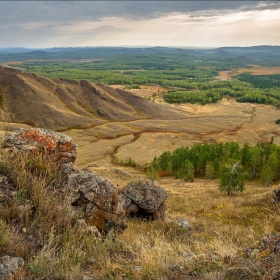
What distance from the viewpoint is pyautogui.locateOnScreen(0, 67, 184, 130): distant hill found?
4857 inches

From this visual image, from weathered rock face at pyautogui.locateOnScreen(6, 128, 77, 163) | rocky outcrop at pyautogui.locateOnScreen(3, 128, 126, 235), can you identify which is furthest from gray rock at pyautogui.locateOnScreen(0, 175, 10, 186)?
weathered rock face at pyautogui.locateOnScreen(6, 128, 77, 163)

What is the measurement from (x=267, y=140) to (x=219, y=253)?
126 metres

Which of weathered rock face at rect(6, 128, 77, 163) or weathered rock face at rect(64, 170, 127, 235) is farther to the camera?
weathered rock face at rect(6, 128, 77, 163)

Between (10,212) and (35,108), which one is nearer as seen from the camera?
(10,212)

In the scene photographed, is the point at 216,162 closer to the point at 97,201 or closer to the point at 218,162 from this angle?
the point at 218,162

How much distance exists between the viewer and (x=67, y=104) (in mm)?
143375

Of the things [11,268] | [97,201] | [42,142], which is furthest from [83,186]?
[11,268]

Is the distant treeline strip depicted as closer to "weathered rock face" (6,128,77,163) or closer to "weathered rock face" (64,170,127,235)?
"weathered rock face" (6,128,77,163)

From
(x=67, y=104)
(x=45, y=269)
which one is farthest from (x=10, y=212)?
(x=67, y=104)

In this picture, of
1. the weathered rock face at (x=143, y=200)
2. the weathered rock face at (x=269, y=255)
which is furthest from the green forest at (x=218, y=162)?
the weathered rock face at (x=269, y=255)

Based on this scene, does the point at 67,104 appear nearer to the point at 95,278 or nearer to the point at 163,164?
the point at 163,164

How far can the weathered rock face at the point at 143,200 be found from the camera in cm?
1700

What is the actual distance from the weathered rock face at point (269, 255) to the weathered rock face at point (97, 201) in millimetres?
5922

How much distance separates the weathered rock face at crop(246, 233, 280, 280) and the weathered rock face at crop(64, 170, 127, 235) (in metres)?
5.92
